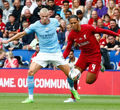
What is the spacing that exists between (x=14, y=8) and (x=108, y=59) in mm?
6865

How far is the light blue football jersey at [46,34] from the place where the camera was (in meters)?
14.0

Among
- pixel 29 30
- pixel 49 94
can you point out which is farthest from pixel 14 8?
pixel 29 30

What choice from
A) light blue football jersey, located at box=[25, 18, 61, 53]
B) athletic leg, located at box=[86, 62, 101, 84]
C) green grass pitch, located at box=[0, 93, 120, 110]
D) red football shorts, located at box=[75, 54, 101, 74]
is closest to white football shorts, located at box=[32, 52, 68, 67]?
light blue football jersey, located at box=[25, 18, 61, 53]

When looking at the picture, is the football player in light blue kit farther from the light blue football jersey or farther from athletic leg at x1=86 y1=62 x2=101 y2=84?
athletic leg at x1=86 y1=62 x2=101 y2=84

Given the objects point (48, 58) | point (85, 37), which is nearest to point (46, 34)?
point (48, 58)

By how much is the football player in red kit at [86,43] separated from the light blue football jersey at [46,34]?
416 millimetres

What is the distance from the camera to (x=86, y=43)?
45.9ft

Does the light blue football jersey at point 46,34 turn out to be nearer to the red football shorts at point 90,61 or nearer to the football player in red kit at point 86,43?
the football player in red kit at point 86,43

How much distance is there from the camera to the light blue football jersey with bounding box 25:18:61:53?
14.0 meters

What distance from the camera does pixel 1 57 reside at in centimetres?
2056

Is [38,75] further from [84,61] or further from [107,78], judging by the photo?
[84,61]

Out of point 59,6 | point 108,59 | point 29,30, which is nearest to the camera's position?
point 29,30

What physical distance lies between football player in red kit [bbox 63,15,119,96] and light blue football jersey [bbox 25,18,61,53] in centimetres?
42

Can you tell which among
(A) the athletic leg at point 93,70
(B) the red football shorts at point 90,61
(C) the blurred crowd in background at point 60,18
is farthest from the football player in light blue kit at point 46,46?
(C) the blurred crowd in background at point 60,18
